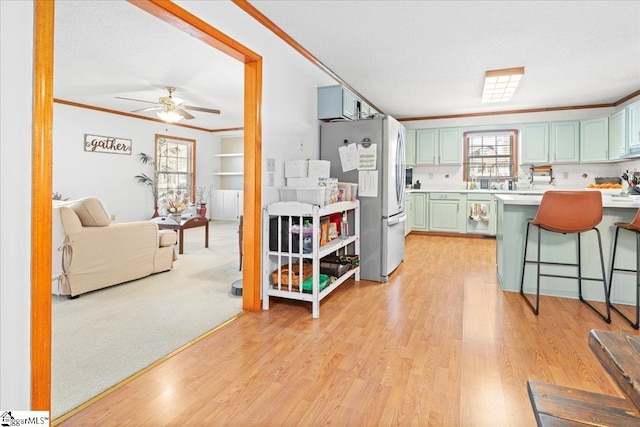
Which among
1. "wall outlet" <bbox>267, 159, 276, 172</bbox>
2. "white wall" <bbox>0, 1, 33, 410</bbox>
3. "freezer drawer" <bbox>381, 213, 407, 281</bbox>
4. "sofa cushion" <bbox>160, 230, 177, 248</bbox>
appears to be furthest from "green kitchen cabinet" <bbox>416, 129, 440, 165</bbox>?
"white wall" <bbox>0, 1, 33, 410</bbox>

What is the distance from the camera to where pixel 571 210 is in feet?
8.95

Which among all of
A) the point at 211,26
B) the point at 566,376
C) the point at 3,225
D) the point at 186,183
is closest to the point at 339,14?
the point at 211,26

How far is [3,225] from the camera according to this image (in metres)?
1.29

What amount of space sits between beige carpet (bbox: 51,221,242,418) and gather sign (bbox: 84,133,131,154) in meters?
3.81

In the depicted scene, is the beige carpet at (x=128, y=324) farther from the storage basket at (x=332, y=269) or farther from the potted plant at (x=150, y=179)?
the potted plant at (x=150, y=179)

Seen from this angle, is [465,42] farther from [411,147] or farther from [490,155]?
[490,155]

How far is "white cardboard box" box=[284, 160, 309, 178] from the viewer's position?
3162 mm

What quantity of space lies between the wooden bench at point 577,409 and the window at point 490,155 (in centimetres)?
649

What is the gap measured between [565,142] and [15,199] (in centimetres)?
724

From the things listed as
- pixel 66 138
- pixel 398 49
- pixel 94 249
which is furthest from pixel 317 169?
pixel 66 138

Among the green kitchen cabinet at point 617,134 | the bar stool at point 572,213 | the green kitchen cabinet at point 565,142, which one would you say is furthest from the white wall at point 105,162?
the green kitchen cabinet at point 617,134

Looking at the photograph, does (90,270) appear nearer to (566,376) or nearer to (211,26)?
(211,26)

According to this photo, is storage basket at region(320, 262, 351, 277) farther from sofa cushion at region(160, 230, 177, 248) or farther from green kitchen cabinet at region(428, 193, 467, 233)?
green kitchen cabinet at region(428, 193, 467, 233)

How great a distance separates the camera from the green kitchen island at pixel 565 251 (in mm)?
2971
